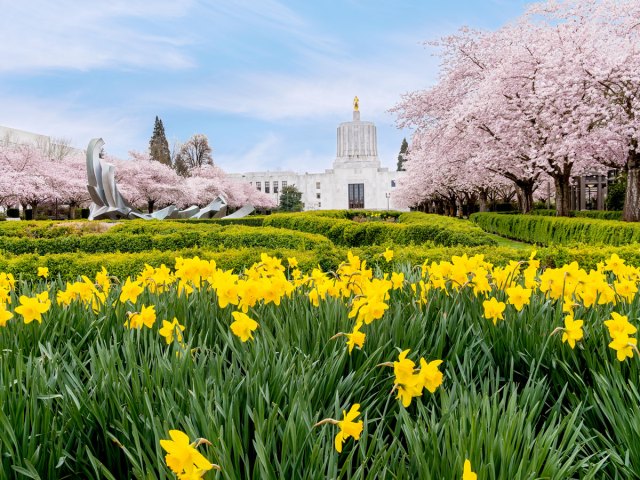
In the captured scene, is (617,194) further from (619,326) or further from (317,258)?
(619,326)

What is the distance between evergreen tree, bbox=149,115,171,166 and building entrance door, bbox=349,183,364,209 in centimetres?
3565

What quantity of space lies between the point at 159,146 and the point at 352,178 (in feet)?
119

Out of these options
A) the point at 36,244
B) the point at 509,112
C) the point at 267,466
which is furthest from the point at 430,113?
the point at 267,466

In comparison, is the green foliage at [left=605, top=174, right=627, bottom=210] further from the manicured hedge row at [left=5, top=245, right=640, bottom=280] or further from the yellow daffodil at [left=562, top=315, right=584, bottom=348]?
the yellow daffodil at [left=562, top=315, right=584, bottom=348]

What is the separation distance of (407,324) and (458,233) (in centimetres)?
714

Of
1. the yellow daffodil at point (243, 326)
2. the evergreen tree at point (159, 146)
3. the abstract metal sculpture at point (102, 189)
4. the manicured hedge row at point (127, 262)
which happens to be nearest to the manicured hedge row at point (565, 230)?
the manicured hedge row at point (127, 262)

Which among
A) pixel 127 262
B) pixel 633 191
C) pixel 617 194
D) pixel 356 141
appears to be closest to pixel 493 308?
pixel 127 262

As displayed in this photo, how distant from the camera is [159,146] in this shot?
2515 inches

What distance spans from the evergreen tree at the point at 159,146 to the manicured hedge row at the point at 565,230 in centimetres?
4697

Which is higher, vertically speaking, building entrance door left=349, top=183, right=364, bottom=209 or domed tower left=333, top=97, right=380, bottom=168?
domed tower left=333, top=97, right=380, bottom=168

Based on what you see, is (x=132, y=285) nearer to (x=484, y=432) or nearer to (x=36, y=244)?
(x=484, y=432)

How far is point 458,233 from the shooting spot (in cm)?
927

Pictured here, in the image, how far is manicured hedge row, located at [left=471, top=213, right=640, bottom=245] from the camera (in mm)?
11914

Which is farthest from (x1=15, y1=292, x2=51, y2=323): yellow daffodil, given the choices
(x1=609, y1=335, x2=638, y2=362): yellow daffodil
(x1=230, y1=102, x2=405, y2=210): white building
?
(x1=230, y1=102, x2=405, y2=210): white building
